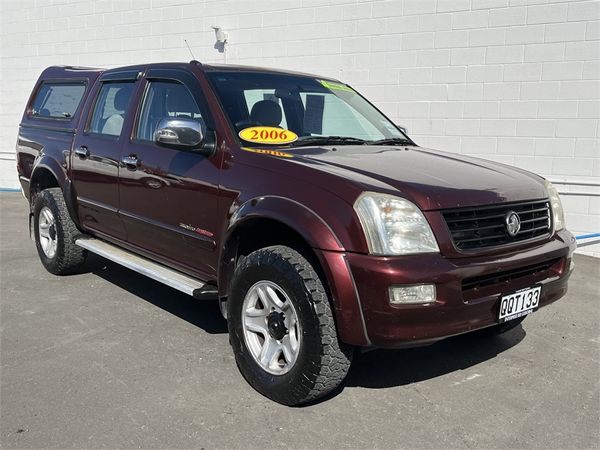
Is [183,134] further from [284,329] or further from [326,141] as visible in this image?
[284,329]

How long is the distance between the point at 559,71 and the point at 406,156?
398 centimetres

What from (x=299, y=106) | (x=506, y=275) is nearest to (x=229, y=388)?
(x=506, y=275)

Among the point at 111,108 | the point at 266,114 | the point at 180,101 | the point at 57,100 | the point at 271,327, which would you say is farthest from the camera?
the point at 57,100

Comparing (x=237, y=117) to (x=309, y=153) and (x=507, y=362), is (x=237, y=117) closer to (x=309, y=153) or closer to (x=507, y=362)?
(x=309, y=153)

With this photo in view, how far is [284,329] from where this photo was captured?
10.1ft

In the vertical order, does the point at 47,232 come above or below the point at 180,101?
below

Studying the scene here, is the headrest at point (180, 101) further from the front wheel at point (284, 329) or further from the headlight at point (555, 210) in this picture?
the headlight at point (555, 210)

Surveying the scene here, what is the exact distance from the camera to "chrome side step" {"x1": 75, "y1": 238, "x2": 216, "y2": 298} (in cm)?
362

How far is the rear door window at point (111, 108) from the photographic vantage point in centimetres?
458

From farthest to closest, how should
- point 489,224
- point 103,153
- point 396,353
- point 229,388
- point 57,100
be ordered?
point 57,100, point 103,153, point 396,353, point 229,388, point 489,224

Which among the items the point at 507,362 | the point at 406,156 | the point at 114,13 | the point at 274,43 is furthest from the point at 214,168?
the point at 114,13

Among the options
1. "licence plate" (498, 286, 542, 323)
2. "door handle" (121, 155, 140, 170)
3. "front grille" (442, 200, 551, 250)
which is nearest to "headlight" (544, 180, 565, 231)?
"front grille" (442, 200, 551, 250)

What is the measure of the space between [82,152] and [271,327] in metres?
2.69

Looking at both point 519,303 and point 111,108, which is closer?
point 519,303
